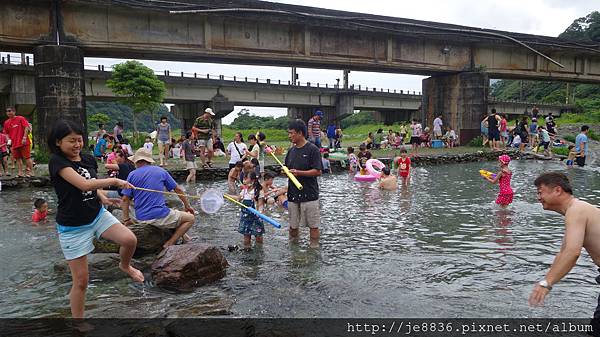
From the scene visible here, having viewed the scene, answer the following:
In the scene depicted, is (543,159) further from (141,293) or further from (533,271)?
(141,293)

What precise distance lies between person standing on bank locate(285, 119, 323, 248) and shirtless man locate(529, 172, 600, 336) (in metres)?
3.71

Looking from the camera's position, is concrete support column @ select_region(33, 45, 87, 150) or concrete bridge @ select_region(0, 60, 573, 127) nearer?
concrete support column @ select_region(33, 45, 87, 150)

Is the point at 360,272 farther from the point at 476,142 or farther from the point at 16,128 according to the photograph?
the point at 476,142

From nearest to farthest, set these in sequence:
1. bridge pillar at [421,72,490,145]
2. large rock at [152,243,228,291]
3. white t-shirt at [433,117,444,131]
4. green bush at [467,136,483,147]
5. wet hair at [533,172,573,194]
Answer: wet hair at [533,172,573,194], large rock at [152,243,228,291], white t-shirt at [433,117,444,131], green bush at [467,136,483,147], bridge pillar at [421,72,490,145]

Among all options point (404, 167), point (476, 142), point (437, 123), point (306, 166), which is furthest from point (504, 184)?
point (476, 142)

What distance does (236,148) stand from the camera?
1374 cm

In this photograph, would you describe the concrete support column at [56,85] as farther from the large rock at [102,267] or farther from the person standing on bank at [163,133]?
the large rock at [102,267]

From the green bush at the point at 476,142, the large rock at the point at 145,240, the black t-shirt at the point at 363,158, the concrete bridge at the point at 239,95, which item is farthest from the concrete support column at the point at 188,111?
the large rock at the point at 145,240

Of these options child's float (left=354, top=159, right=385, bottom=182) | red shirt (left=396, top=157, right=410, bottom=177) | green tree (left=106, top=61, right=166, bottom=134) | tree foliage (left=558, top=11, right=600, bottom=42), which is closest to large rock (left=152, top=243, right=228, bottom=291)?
red shirt (left=396, top=157, right=410, bottom=177)

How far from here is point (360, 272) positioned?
6352 millimetres

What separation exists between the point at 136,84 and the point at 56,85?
16567 mm

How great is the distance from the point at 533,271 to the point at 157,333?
16.5ft

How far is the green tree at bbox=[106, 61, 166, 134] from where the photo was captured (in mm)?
33188

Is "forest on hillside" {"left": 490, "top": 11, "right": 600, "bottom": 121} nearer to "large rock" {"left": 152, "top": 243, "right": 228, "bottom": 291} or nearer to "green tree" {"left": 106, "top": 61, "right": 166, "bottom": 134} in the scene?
"green tree" {"left": 106, "top": 61, "right": 166, "bottom": 134}
